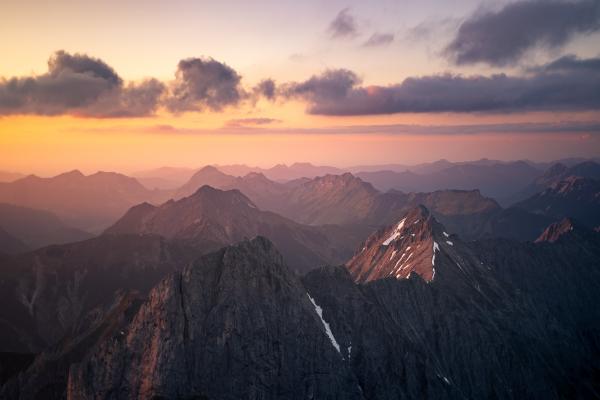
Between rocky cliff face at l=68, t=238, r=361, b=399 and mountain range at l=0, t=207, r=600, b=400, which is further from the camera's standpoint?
mountain range at l=0, t=207, r=600, b=400

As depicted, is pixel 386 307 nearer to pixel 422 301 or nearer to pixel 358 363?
pixel 422 301

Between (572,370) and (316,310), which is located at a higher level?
(316,310)

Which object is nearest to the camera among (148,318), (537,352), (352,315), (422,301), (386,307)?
(148,318)

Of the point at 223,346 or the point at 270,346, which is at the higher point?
the point at 223,346

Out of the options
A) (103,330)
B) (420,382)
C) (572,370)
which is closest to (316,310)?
(420,382)

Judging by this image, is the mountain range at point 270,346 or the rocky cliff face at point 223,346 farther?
the mountain range at point 270,346

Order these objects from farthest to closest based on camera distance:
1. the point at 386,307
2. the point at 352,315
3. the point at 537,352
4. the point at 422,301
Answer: the point at 537,352 < the point at 422,301 < the point at 386,307 < the point at 352,315

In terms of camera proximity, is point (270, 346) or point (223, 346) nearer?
point (223, 346)

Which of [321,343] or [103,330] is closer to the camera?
[321,343]

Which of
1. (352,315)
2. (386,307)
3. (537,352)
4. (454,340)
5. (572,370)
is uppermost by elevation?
(352,315)

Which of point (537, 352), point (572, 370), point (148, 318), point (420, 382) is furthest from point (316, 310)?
point (572, 370)
